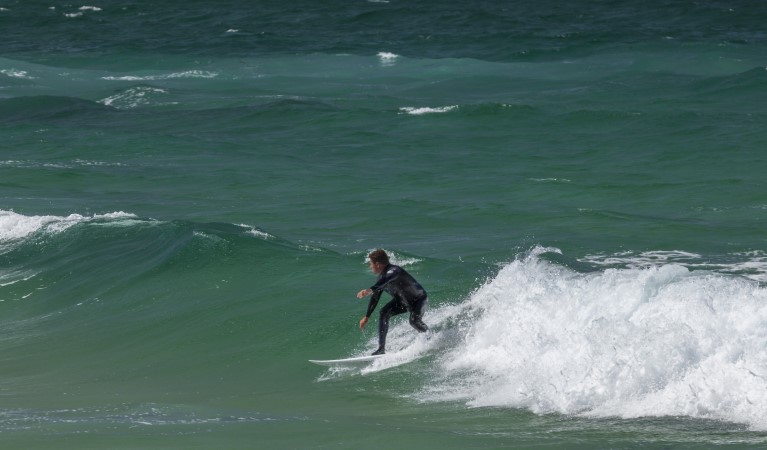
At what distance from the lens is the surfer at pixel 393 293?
46.1 ft

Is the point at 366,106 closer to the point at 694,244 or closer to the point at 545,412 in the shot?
the point at 694,244

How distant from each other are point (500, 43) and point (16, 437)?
52.3 meters

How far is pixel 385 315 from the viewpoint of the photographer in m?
14.4

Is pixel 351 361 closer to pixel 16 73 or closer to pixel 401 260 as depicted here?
pixel 401 260

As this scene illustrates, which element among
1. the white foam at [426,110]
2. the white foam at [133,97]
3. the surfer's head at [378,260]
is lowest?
the white foam at [426,110]

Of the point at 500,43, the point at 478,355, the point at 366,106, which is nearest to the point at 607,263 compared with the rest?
the point at 478,355

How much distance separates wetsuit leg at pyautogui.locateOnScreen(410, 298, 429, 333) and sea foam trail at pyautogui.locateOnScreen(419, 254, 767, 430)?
1.35ft

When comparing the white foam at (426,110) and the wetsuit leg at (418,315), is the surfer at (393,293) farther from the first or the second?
the white foam at (426,110)

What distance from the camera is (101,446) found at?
431 inches

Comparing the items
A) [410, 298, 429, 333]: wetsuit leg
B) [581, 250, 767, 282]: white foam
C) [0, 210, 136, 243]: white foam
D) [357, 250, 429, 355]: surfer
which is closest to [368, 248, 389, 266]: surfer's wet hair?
[357, 250, 429, 355]: surfer

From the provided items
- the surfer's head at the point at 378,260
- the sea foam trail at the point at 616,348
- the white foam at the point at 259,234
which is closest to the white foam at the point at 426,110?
the white foam at the point at 259,234

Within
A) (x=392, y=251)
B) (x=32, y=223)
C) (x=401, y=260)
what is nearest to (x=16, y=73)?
(x=32, y=223)

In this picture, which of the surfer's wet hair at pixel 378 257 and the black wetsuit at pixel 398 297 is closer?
the surfer's wet hair at pixel 378 257

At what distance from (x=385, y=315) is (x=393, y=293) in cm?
30
